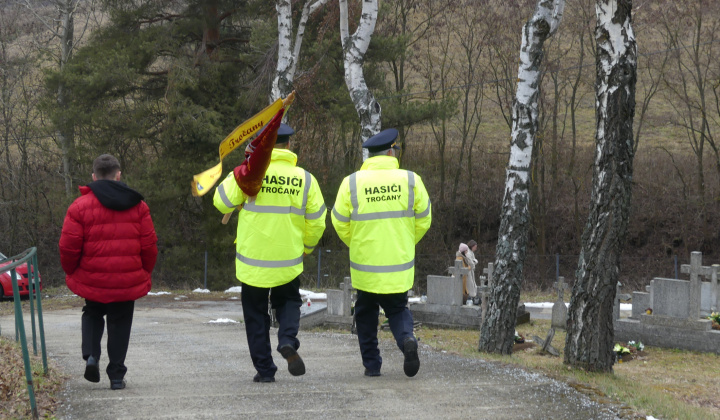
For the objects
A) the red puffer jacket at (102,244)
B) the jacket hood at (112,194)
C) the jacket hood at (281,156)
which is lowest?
the red puffer jacket at (102,244)

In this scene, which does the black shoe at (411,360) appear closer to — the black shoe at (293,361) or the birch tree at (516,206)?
the black shoe at (293,361)

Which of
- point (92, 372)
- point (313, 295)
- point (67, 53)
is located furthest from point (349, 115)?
point (92, 372)

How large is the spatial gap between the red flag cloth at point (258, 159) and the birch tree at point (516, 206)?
4.61 meters

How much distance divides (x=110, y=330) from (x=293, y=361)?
137 centimetres

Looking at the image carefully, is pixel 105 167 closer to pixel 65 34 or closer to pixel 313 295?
pixel 313 295

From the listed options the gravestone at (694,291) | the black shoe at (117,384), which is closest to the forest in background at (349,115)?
the gravestone at (694,291)

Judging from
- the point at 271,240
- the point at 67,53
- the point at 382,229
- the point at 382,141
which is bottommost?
the point at 271,240

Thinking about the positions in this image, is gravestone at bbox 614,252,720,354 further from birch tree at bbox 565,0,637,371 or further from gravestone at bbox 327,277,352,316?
birch tree at bbox 565,0,637,371

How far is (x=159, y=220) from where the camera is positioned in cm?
2605

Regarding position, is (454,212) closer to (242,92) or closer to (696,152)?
(696,152)

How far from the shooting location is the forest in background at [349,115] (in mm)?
24594

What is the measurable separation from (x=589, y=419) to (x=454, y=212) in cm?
3196

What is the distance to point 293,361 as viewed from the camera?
18.4 feet

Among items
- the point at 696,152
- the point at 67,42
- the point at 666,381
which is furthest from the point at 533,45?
the point at 696,152
